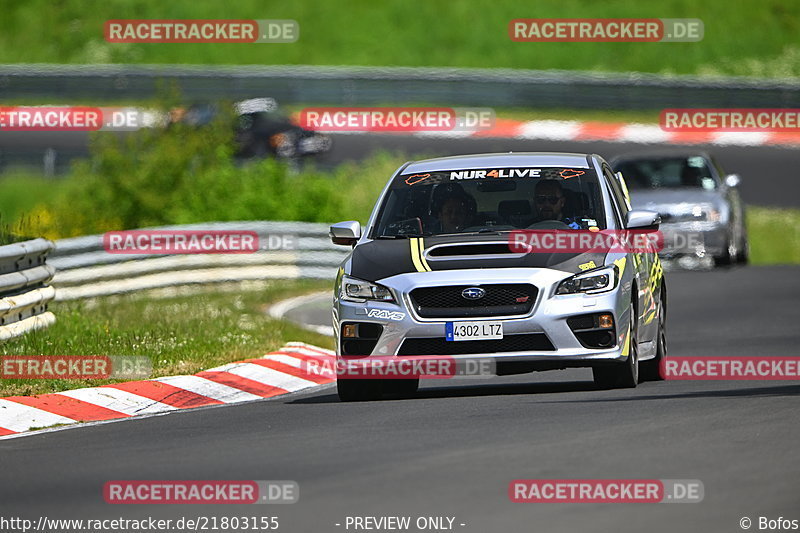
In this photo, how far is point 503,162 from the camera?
45.0 ft

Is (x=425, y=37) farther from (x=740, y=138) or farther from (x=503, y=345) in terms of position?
(x=503, y=345)

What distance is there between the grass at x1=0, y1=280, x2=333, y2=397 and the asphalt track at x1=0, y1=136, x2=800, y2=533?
1528mm

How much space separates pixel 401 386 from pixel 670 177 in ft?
44.1

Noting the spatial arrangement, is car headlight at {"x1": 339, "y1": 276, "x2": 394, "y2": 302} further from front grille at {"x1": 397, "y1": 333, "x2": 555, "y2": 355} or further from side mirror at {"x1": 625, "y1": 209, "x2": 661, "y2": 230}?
side mirror at {"x1": 625, "y1": 209, "x2": 661, "y2": 230}

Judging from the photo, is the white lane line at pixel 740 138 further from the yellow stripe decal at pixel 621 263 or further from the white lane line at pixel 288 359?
the yellow stripe decal at pixel 621 263

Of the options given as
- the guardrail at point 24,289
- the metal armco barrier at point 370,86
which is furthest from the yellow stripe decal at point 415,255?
the metal armco barrier at point 370,86

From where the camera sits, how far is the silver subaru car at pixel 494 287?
1215 cm

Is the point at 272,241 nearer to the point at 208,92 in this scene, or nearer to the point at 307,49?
the point at 208,92

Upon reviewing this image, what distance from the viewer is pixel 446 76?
38750mm

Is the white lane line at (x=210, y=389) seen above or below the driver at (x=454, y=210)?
below

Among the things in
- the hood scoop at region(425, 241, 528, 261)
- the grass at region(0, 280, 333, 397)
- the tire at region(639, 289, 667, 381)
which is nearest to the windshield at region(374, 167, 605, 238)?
the hood scoop at region(425, 241, 528, 261)

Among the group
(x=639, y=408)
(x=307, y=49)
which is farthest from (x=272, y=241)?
(x=307, y=49)

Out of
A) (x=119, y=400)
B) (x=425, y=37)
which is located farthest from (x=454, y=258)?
(x=425, y=37)

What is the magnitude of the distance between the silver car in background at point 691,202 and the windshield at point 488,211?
1077cm
